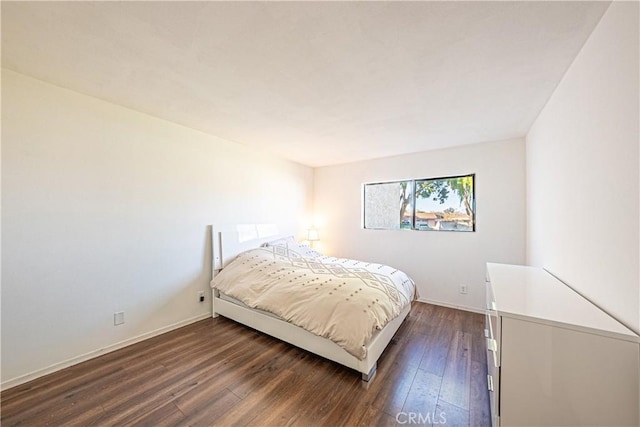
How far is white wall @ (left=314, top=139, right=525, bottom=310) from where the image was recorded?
311 centimetres

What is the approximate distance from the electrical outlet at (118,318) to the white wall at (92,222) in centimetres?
4

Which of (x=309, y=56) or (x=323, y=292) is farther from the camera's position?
(x=323, y=292)

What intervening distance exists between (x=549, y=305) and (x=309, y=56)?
2.05 metres

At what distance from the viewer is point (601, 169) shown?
4.14ft

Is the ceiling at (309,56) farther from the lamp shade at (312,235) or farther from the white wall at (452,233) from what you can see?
the lamp shade at (312,235)

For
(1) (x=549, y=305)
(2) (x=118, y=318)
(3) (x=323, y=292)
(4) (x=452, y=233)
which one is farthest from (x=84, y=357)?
(4) (x=452, y=233)

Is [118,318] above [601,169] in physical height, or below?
below

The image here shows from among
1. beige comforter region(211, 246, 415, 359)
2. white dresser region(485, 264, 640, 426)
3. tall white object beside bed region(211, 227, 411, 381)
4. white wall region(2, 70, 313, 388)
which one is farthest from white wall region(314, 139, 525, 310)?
white wall region(2, 70, 313, 388)

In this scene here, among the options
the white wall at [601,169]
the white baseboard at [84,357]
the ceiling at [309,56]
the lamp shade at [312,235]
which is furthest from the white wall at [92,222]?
the white wall at [601,169]

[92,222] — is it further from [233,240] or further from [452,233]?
[452,233]

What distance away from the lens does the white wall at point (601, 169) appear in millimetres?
1028

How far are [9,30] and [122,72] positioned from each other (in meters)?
0.53

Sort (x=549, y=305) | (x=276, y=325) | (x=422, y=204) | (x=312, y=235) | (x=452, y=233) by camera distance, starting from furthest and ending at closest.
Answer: (x=312, y=235) < (x=422, y=204) < (x=452, y=233) < (x=276, y=325) < (x=549, y=305)

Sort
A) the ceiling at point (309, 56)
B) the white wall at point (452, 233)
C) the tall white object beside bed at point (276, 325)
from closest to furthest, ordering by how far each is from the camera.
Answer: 1. the ceiling at point (309, 56)
2. the tall white object beside bed at point (276, 325)
3. the white wall at point (452, 233)
